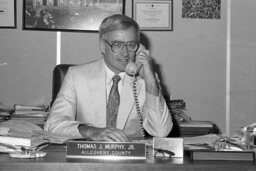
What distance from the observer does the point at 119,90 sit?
2545 millimetres

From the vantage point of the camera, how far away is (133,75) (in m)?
2.38

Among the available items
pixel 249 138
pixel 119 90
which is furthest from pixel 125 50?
pixel 249 138

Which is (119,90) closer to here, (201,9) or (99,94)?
(99,94)

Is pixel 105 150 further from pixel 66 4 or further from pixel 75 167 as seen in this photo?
pixel 66 4

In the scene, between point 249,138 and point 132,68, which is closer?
point 249,138

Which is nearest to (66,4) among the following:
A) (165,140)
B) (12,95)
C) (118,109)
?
(12,95)

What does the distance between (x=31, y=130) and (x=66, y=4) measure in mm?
1628

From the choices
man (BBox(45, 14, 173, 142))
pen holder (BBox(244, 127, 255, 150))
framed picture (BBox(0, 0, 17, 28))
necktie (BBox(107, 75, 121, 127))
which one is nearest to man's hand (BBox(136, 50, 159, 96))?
man (BBox(45, 14, 173, 142))

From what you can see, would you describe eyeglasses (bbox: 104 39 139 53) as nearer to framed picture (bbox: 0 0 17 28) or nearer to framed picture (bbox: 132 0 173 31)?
framed picture (bbox: 132 0 173 31)

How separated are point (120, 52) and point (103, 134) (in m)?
0.69

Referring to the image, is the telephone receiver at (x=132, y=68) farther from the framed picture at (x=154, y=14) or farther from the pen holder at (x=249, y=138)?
the framed picture at (x=154, y=14)

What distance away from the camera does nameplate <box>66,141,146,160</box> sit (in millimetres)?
1504

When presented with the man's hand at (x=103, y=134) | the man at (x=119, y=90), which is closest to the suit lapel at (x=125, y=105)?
the man at (x=119, y=90)

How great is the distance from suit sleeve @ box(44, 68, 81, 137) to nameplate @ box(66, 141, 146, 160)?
20.9 inches
